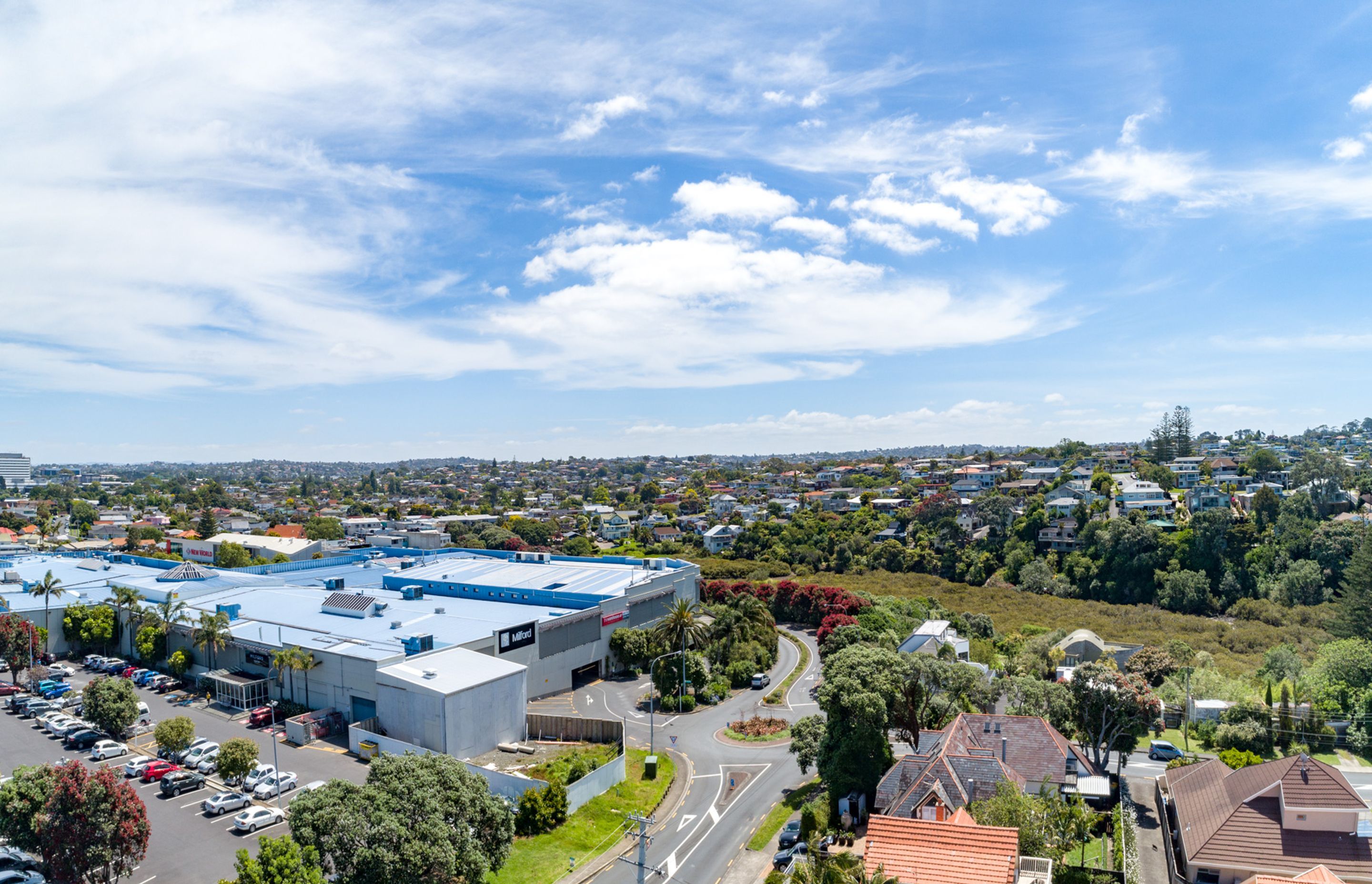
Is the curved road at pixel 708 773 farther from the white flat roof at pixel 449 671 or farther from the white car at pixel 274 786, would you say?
the white car at pixel 274 786

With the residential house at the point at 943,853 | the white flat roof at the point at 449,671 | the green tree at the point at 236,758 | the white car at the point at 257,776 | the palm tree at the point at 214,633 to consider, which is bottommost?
the white car at the point at 257,776

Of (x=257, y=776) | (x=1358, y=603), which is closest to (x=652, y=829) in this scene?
(x=257, y=776)

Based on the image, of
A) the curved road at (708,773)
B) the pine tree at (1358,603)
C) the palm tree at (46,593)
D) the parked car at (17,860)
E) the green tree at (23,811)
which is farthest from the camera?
the pine tree at (1358,603)

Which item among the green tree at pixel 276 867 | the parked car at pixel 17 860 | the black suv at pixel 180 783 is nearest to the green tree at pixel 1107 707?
the green tree at pixel 276 867

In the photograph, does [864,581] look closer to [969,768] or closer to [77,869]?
[969,768]

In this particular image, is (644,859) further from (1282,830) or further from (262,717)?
(262,717)

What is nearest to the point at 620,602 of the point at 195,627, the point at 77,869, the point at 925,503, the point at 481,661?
the point at 481,661

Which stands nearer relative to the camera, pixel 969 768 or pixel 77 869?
pixel 77 869
